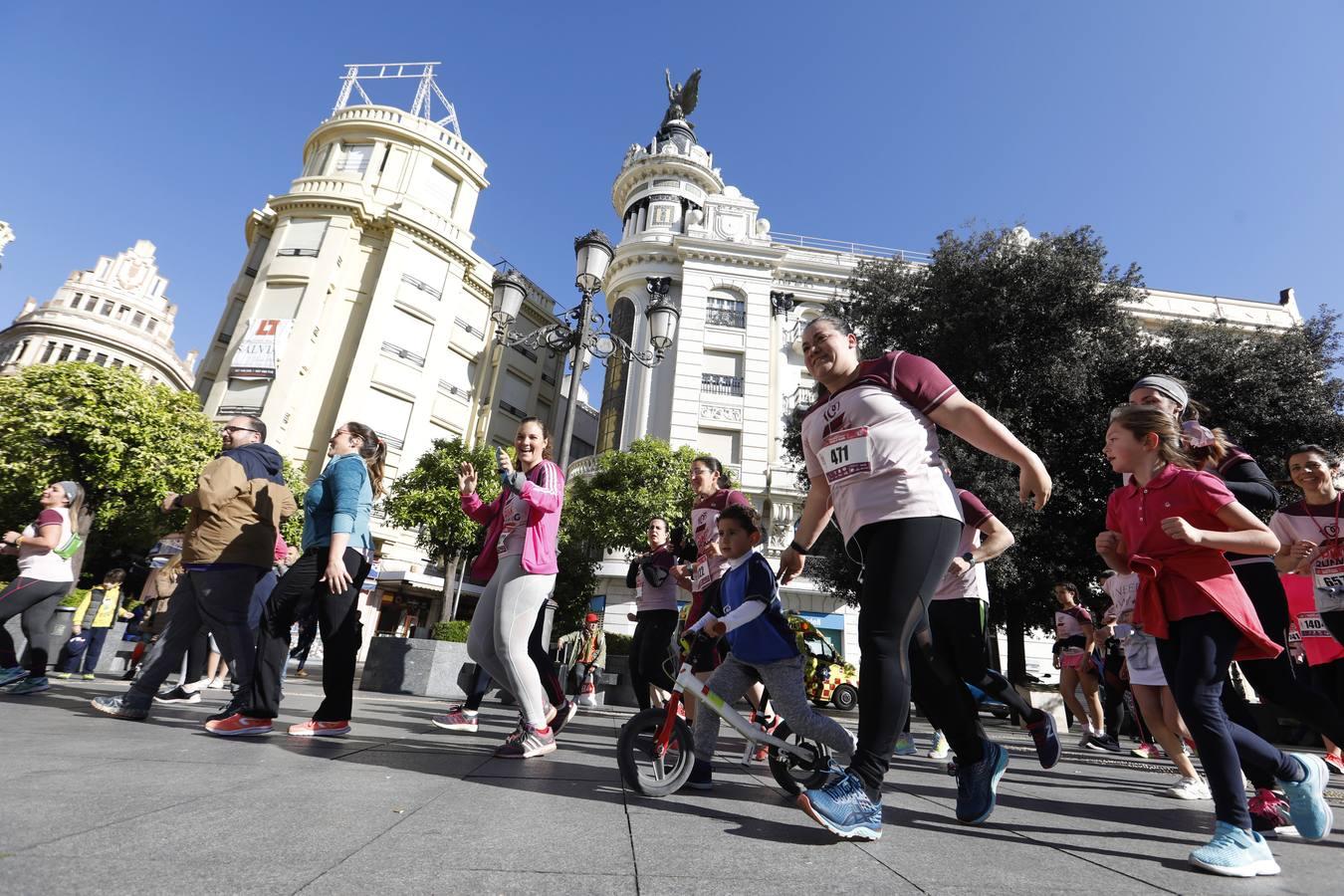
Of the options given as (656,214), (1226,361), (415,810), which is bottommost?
(415,810)

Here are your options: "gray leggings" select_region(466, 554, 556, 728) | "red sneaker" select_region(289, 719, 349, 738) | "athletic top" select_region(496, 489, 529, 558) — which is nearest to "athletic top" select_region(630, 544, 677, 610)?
"gray leggings" select_region(466, 554, 556, 728)

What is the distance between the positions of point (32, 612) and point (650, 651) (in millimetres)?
4947

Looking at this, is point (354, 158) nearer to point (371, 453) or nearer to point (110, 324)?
point (371, 453)

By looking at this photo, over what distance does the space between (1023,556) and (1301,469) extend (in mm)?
11044

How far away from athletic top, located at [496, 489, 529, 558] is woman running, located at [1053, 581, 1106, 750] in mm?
6046

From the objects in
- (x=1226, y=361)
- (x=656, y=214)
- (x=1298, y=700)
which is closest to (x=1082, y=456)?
(x=1226, y=361)

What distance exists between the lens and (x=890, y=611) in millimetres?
2191

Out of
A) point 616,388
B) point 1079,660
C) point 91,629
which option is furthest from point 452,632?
point 616,388

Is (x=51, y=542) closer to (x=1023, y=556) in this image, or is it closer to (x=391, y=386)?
(x=1023, y=556)

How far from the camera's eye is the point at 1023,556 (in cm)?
1395

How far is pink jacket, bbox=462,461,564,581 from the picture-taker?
3.65m

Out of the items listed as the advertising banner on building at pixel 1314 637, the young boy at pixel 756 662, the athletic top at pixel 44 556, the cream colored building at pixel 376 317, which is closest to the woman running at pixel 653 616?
the young boy at pixel 756 662

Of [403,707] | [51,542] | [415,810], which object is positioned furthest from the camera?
[403,707]

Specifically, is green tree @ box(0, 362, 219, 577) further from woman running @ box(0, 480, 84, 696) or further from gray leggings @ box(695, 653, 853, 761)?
gray leggings @ box(695, 653, 853, 761)
